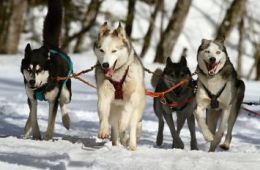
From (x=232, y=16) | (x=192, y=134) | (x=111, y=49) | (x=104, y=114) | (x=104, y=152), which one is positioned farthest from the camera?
(x=232, y=16)

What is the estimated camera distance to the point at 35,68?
645 cm

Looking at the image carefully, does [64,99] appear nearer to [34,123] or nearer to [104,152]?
[34,123]

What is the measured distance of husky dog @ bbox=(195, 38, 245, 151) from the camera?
6.24 metres

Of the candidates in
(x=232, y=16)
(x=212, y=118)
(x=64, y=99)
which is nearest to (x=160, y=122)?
(x=212, y=118)

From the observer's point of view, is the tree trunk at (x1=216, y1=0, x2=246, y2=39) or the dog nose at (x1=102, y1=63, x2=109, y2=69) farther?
the tree trunk at (x1=216, y1=0, x2=246, y2=39)

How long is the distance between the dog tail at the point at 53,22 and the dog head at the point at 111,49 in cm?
994

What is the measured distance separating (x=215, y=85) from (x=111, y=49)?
128 centimetres

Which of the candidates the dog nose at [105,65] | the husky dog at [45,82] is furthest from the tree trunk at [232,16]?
the dog nose at [105,65]

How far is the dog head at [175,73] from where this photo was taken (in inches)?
280

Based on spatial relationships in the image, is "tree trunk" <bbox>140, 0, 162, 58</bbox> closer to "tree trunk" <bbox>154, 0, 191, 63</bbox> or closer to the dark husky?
"tree trunk" <bbox>154, 0, 191, 63</bbox>

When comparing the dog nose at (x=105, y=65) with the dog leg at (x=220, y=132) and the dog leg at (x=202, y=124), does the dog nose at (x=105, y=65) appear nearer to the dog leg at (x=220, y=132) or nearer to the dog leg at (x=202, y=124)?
the dog leg at (x=202, y=124)

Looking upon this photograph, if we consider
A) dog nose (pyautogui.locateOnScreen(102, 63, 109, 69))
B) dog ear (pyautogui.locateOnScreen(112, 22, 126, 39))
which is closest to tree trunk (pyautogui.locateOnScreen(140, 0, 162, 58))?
dog ear (pyautogui.locateOnScreen(112, 22, 126, 39))

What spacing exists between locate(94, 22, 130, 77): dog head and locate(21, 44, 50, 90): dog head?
40.0 inches

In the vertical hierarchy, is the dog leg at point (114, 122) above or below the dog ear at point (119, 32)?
below
